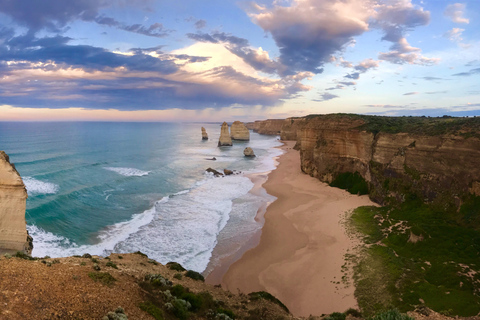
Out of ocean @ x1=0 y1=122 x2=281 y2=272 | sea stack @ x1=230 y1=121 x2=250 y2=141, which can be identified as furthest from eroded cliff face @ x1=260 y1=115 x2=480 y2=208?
sea stack @ x1=230 y1=121 x2=250 y2=141

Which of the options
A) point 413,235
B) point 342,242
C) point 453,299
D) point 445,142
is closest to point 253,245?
point 342,242

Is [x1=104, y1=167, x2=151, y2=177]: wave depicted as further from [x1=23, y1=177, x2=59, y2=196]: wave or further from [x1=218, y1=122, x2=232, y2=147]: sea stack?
[x1=218, y1=122, x2=232, y2=147]: sea stack

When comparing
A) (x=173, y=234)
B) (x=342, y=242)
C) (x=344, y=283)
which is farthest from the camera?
(x=173, y=234)

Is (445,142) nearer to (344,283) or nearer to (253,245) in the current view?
(344,283)

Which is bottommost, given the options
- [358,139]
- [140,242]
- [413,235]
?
[140,242]

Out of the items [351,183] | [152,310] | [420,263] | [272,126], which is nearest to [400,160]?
[351,183]

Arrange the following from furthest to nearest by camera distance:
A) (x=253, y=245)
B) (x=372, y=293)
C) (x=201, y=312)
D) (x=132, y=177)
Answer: (x=132, y=177) < (x=253, y=245) < (x=372, y=293) < (x=201, y=312)

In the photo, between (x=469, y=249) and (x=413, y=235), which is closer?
(x=469, y=249)
